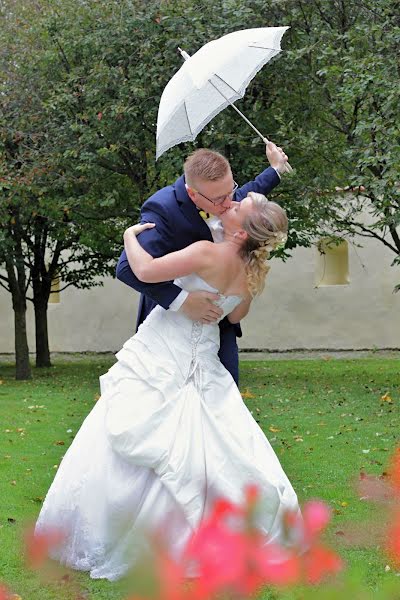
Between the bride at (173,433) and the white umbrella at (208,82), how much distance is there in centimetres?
96

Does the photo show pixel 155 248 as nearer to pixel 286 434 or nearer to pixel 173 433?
pixel 173 433

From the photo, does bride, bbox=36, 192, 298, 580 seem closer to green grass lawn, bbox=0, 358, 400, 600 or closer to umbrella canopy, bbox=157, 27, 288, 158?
green grass lawn, bbox=0, 358, 400, 600

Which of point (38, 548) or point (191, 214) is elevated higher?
point (191, 214)

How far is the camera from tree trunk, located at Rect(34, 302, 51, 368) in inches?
786

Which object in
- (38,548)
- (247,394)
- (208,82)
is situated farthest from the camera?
(247,394)

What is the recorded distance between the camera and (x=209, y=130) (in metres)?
14.0

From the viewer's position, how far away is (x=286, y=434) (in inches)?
410

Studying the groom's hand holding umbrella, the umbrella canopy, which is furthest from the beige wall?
the groom's hand holding umbrella

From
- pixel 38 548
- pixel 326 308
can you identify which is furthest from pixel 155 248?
pixel 326 308

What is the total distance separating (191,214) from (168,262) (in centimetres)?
40

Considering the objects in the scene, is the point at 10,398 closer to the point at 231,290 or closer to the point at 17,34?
the point at 17,34

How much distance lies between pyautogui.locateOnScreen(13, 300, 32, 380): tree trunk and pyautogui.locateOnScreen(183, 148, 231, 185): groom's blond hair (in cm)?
1430

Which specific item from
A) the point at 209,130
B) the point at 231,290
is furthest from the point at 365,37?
the point at 231,290

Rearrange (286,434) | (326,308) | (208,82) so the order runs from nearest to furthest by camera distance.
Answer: (208,82) < (286,434) < (326,308)
